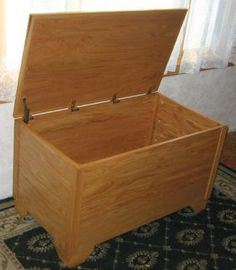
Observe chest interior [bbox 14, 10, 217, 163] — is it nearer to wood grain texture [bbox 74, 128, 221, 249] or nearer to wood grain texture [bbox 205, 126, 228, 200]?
wood grain texture [bbox 205, 126, 228, 200]

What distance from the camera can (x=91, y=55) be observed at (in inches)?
67.5

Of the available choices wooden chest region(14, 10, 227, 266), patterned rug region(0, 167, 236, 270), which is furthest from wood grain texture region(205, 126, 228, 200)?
patterned rug region(0, 167, 236, 270)

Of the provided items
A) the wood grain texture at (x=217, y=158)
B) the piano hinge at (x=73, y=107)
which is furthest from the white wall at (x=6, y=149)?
the wood grain texture at (x=217, y=158)

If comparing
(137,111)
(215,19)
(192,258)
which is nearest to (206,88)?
(215,19)

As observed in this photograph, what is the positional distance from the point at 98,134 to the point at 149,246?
599 mm

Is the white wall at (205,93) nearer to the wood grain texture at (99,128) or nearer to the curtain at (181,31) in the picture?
the curtain at (181,31)

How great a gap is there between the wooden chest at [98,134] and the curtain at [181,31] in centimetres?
21

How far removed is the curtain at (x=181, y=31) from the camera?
1.73 metres

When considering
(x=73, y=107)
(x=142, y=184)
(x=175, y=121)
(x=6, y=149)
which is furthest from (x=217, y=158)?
(x=6, y=149)

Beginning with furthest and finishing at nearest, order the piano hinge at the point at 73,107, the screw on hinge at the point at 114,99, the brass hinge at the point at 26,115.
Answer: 1. the screw on hinge at the point at 114,99
2. the piano hinge at the point at 73,107
3. the brass hinge at the point at 26,115

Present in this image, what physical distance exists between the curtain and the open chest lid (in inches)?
8.2

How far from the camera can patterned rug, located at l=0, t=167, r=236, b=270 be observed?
5.78 ft

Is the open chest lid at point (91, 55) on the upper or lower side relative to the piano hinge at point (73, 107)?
upper

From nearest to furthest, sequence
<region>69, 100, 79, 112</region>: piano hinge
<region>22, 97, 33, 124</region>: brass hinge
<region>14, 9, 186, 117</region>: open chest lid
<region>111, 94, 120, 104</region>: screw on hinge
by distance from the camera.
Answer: <region>14, 9, 186, 117</region>: open chest lid → <region>22, 97, 33, 124</region>: brass hinge → <region>69, 100, 79, 112</region>: piano hinge → <region>111, 94, 120, 104</region>: screw on hinge
